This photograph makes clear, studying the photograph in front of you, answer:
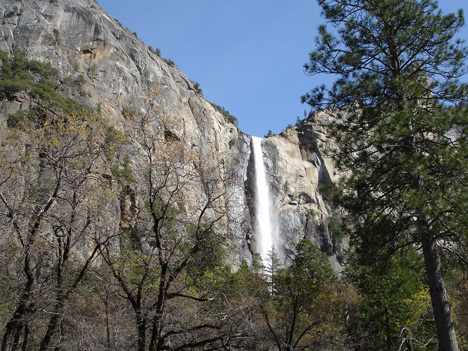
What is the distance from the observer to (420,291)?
1889 centimetres

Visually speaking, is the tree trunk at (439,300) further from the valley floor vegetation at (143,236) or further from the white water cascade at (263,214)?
the white water cascade at (263,214)

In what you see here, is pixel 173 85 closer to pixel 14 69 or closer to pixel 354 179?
pixel 14 69

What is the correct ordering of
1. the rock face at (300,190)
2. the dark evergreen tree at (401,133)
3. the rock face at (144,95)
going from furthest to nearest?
the rock face at (300,190) < the rock face at (144,95) < the dark evergreen tree at (401,133)

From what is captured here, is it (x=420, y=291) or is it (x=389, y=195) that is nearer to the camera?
(x=389, y=195)

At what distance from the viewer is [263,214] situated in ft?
186

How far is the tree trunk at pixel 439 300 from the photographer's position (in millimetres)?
8172

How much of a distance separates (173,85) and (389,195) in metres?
51.2

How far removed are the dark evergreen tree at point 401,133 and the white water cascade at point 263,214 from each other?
42830mm

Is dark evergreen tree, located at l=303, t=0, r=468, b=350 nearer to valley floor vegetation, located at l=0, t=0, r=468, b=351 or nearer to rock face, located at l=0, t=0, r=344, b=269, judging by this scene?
valley floor vegetation, located at l=0, t=0, r=468, b=351

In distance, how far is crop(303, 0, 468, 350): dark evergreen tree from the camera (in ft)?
26.7

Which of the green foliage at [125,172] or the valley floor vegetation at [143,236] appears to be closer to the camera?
the valley floor vegetation at [143,236]

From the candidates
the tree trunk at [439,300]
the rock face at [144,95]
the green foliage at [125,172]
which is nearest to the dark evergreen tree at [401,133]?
the tree trunk at [439,300]

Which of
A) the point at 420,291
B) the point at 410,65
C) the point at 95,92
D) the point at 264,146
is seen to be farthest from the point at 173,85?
the point at 410,65

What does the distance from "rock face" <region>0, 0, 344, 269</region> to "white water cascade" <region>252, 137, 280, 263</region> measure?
4.04 feet
